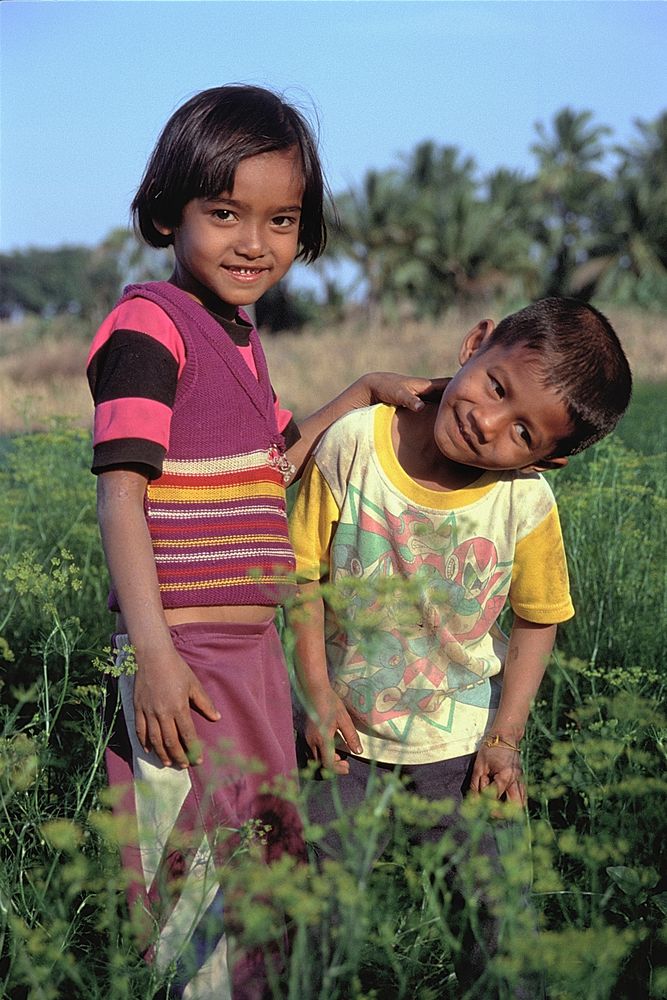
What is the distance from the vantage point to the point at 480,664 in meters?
2.33

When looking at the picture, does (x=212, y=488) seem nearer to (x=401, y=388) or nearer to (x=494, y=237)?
(x=401, y=388)

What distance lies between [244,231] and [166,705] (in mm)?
869

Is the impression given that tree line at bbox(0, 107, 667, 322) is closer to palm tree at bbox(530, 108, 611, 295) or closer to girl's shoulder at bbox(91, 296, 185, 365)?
palm tree at bbox(530, 108, 611, 295)

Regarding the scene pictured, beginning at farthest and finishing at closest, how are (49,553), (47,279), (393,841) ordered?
1. (47,279)
2. (49,553)
3. (393,841)

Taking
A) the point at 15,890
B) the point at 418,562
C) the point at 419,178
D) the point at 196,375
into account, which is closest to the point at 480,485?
the point at 418,562

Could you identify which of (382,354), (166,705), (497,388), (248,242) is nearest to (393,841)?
(166,705)

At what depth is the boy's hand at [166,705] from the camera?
1847 millimetres

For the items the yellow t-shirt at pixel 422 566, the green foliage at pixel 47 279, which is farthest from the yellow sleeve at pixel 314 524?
the green foliage at pixel 47 279

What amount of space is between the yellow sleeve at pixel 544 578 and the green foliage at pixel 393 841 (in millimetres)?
145

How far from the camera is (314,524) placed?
91.4 inches

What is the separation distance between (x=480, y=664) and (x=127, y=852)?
0.82 metres

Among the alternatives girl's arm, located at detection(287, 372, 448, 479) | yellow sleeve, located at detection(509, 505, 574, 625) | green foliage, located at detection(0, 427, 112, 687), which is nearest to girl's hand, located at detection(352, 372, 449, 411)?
girl's arm, located at detection(287, 372, 448, 479)

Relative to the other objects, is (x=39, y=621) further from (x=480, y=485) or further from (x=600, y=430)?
A: (x=600, y=430)

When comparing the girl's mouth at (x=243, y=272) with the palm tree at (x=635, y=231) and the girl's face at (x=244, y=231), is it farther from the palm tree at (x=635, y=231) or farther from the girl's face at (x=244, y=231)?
the palm tree at (x=635, y=231)
